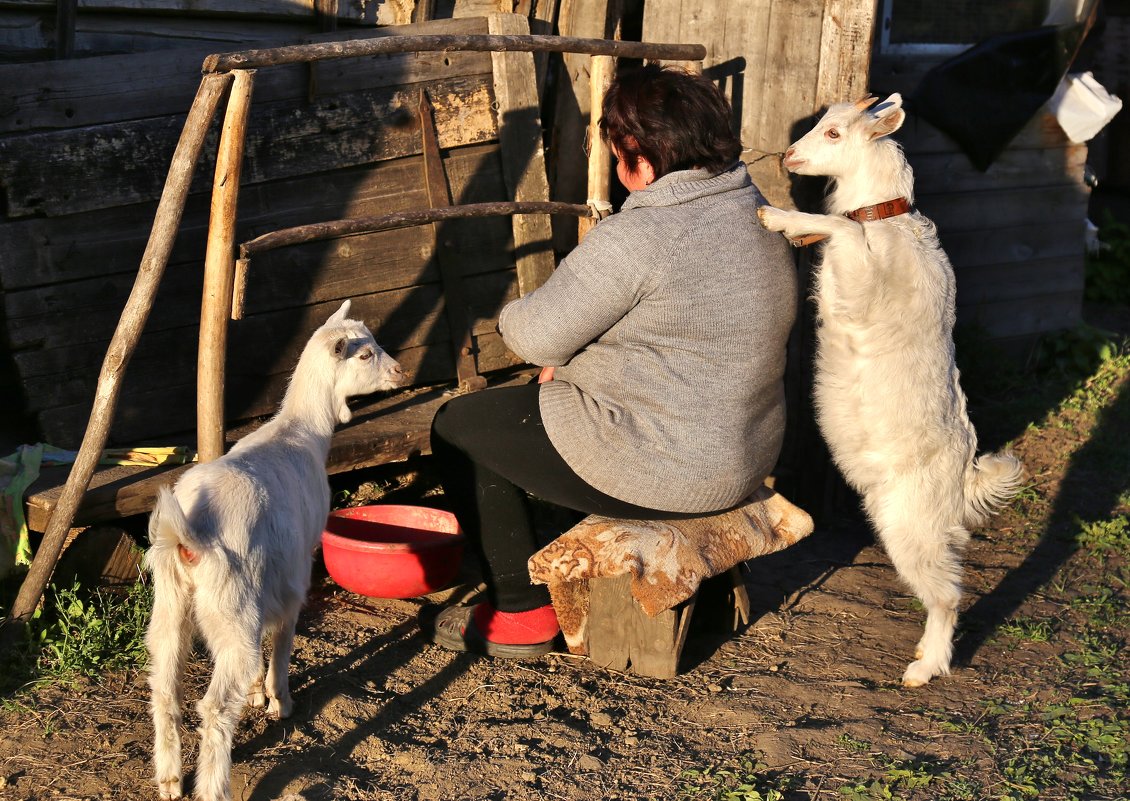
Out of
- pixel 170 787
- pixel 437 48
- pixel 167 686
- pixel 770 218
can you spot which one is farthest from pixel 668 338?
pixel 170 787

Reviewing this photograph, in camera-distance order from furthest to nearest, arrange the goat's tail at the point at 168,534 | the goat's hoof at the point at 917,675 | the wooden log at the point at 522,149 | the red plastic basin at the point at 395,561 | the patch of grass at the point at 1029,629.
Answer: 1. the wooden log at the point at 522,149
2. the patch of grass at the point at 1029,629
3. the red plastic basin at the point at 395,561
4. the goat's hoof at the point at 917,675
5. the goat's tail at the point at 168,534

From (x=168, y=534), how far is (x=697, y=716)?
2.03 meters

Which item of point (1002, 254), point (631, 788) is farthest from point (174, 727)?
point (1002, 254)

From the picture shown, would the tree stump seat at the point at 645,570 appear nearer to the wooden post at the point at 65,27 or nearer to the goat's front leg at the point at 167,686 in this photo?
the goat's front leg at the point at 167,686

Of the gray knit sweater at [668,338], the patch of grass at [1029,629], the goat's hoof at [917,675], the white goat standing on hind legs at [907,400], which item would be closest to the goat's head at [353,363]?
the gray knit sweater at [668,338]

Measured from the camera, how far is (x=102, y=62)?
479 centimetres

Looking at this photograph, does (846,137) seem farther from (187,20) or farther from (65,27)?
(65,27)

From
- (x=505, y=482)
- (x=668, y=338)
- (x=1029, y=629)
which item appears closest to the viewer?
(x=668, y=338)

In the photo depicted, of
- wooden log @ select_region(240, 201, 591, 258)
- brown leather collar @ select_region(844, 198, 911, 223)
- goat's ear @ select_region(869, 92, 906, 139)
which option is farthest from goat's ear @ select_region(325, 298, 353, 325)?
goat's ear @ select_region(869, 92, 906, 139)

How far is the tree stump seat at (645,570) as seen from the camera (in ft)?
13.6

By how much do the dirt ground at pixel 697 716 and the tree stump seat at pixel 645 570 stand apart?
5.6 inches

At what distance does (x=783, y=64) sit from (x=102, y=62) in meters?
3.14

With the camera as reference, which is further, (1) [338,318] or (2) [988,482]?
(2) [988,482]

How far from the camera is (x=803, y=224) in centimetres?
441
